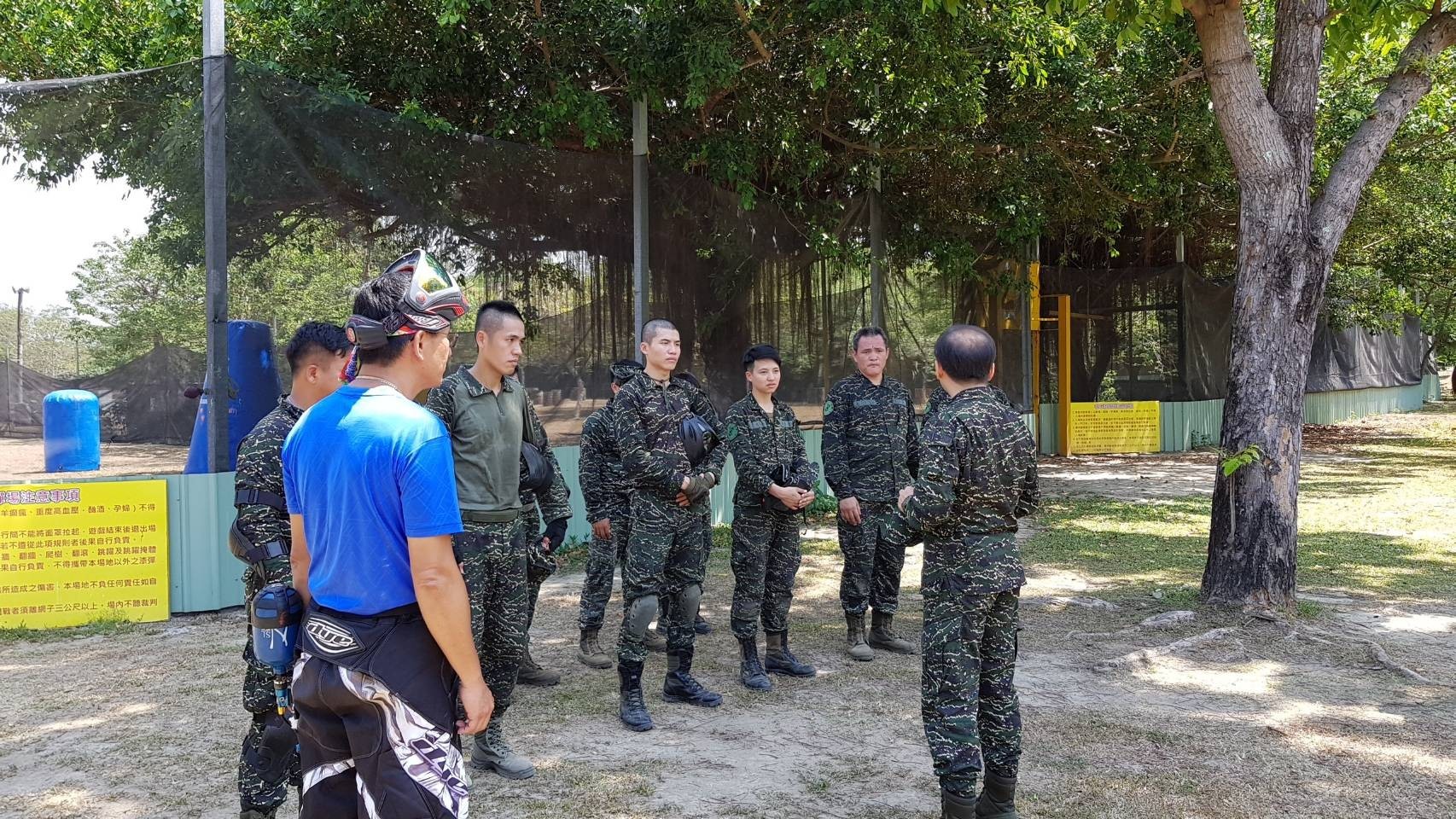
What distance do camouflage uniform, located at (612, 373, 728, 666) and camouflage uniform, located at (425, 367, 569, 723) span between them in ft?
2.38

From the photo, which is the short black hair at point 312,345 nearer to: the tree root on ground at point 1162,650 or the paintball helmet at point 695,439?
the paintball helmet at point 695,439

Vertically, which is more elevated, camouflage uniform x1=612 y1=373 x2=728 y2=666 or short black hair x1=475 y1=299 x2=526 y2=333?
short black hair x1=475 y1=299 x2=526 y2=333

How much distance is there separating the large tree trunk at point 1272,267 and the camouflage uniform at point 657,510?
3.61m

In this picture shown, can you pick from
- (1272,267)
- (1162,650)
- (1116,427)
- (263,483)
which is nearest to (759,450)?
(263,483)

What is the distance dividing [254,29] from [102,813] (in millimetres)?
6835

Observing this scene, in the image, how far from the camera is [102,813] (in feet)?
12.4

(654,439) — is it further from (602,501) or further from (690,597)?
(602,501)

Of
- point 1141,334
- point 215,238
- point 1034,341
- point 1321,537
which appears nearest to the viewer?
point 215,238

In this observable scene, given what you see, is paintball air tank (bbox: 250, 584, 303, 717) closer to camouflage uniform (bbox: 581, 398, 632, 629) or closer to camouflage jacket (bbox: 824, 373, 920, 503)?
camouflage uniform (bbox: 581, 398, 632, 629)

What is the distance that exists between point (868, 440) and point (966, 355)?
2117 millimetres

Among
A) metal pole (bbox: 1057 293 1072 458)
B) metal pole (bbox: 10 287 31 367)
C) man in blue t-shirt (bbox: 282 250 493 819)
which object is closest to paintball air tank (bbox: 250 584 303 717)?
man in blue t-shirt (bbox: 282 250 493 819)

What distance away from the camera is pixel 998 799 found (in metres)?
3.62

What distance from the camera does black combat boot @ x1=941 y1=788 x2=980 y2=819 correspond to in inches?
140

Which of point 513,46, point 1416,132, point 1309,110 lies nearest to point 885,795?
point 1309,110
